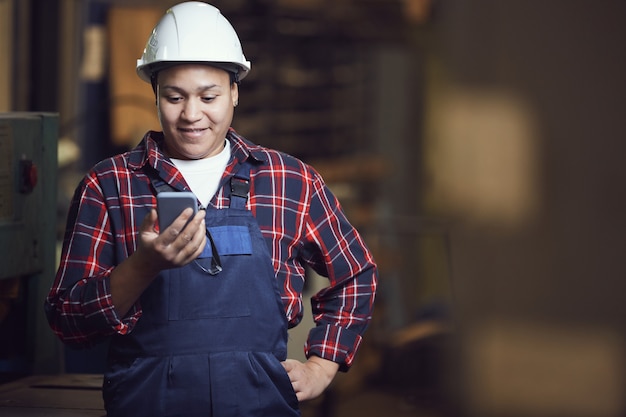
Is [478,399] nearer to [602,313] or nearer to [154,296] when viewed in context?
[602,313]

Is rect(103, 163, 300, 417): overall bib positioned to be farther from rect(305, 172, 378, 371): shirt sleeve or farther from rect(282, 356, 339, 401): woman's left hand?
rect(305, 172, 378, 371): shirt sleeve

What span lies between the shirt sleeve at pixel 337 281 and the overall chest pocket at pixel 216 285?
22cm

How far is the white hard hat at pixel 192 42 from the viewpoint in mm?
2021

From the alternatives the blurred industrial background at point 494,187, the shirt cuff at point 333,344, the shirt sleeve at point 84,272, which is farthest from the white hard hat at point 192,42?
the blurred industrial background at point 494,187

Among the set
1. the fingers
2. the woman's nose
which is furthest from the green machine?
the fingers

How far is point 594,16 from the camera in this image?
16.3 feet

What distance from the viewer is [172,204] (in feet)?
5.83

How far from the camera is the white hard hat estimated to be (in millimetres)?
2021

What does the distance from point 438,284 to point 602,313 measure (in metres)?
1.30

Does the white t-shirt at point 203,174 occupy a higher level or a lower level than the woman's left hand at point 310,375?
higher

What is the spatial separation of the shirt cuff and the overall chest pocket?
23 centimetres

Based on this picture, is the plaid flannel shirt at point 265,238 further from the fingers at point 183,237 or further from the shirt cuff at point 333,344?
the fingers at point 183,237

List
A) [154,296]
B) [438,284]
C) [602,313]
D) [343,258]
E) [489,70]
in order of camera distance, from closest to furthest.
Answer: [154,296] → [343,258] → [602,313] → [489,70] → [438,284]

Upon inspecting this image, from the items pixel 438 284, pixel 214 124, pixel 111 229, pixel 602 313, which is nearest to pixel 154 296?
pixel 111 229
